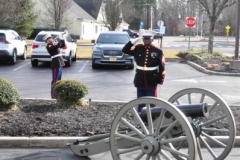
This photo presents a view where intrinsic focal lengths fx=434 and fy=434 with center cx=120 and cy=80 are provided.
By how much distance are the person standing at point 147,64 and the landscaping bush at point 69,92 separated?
61.8 inches

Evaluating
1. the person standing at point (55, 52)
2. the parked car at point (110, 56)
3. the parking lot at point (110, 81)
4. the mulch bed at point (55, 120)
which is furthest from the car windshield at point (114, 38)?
the mulch bed at point (55, 120)

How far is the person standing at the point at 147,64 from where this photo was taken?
729 cm

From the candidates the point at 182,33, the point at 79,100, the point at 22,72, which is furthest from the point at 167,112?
the point at 182,33

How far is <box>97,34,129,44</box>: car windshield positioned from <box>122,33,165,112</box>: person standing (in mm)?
12280

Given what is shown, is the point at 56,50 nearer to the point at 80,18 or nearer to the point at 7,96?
the point at 7,96

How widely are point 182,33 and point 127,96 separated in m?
83.5

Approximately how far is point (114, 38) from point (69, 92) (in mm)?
11664

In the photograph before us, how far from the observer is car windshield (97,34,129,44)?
19797 millimetres

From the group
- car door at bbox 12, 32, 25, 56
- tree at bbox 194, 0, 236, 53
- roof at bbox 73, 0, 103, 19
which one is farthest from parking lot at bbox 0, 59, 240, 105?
roof at bbox 73, 0, 103, 19

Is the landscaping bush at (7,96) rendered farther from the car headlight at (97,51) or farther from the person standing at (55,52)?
the car headlight at (97,51)

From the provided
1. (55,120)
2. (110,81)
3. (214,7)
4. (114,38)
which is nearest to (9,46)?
(114,38)

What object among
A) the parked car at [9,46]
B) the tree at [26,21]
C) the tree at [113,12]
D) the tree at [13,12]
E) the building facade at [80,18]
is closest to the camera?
the parked car at [9,46]

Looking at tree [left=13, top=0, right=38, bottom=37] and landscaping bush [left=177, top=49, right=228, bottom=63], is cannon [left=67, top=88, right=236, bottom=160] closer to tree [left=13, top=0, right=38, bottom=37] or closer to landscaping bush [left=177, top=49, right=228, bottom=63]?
landscaping bush [left=177, top=49, right=228, bottom=63]

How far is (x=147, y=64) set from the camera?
291 inches
